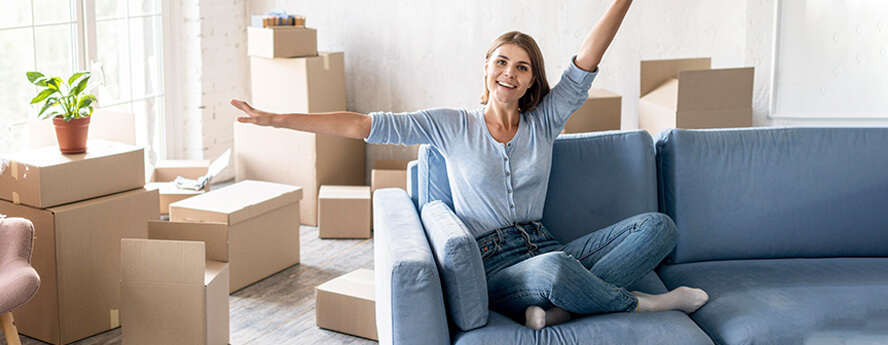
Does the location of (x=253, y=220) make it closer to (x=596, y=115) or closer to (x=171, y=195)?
(x=171, y=195)

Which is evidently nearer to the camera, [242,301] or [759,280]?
[759,280]

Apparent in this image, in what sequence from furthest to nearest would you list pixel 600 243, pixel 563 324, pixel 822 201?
1. pixel 822 201
2. pixel 600 243
3. pixel 563 324

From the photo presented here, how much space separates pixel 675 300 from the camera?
2.13 metres

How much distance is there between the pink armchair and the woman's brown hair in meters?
1.36

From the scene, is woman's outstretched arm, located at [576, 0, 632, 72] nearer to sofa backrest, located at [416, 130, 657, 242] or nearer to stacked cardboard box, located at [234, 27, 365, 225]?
sofa backrest, located at [416, 130, 657, 242]

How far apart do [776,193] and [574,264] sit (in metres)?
0.93

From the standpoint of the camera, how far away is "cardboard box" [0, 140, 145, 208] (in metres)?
2.55

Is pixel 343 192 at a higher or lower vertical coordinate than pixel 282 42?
lower

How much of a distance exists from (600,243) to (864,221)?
976mm

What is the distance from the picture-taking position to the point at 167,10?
4.48 metres

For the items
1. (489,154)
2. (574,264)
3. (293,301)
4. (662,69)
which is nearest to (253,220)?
(293,301)

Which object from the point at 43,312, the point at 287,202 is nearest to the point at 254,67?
the point at 287,202

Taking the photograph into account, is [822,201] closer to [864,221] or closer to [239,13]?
[864,221]

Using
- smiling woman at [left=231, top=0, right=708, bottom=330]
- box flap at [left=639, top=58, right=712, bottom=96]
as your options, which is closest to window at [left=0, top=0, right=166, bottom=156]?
smiling woman at [left=231, top=0, right=708, bottom=330]
